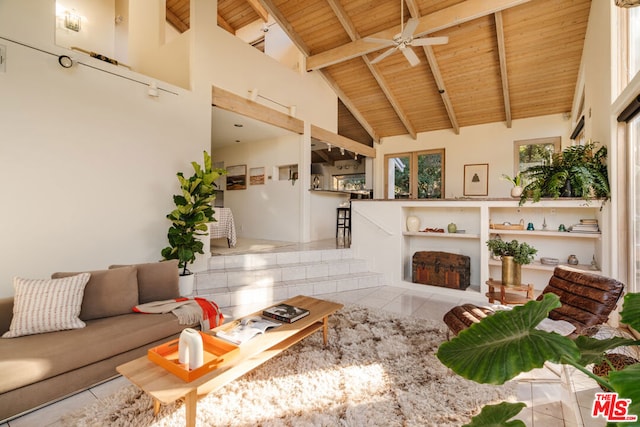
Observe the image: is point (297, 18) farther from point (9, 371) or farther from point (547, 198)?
point (9, 371)

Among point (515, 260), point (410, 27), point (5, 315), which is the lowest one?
point (5, 315)

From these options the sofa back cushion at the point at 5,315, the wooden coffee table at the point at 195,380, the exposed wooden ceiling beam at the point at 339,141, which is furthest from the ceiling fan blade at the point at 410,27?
the sofa back cushion at the point at 5,315

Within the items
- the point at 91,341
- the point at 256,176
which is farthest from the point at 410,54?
the point at 91,341

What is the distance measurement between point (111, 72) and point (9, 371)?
353 centimetres

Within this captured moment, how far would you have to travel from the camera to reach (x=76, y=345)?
2.04 metres

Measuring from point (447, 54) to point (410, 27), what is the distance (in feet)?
6.96

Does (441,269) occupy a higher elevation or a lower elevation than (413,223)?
lower

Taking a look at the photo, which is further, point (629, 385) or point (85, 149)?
point (85, 149)

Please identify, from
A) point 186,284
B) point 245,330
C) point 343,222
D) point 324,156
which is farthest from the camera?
point 324,156

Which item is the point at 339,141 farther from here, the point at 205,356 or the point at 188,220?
the point at 205,356

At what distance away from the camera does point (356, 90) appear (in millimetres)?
7422

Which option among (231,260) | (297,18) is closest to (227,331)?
(231,260)

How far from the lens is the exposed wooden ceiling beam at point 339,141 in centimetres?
696

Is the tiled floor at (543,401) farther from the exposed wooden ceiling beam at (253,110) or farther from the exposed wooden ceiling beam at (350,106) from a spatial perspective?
the exposed wooden ceiling beam at (350,106)
